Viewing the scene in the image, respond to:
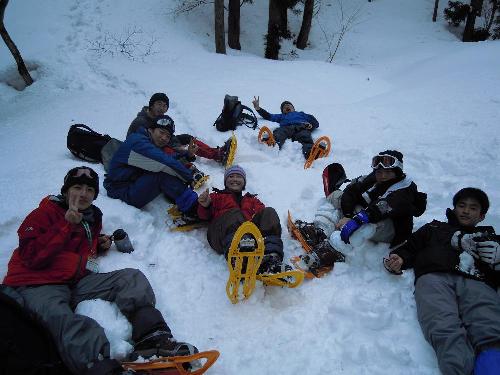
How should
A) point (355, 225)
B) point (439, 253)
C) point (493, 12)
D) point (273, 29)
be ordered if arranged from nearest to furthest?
point (439, 253) < point (355, 225) < point (273, 29) < point (493, 12)

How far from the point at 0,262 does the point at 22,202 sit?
0.94 metres

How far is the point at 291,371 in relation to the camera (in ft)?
8.45

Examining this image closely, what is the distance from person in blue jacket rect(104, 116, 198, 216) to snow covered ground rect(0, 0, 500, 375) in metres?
0.18

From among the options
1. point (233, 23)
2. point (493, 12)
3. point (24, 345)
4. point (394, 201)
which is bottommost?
point (24, 345)

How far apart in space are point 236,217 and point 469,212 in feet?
7.15

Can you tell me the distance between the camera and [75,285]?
288 centimetres

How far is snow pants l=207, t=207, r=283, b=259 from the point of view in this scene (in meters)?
3.56

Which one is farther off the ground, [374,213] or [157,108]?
[157,108]

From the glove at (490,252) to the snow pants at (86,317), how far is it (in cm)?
259

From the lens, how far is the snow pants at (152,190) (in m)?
4.22

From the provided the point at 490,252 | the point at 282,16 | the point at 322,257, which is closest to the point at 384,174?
the point at 322,257

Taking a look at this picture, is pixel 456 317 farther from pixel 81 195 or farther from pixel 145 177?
pixel 145 177

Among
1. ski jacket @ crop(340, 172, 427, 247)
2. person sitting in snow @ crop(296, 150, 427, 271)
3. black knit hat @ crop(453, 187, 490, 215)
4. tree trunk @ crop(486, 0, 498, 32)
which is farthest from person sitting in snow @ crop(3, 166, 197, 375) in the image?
tree trunk @ crop(486, 0, 498, 32)

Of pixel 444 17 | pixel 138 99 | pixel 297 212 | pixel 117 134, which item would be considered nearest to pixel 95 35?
pixel 138 99
